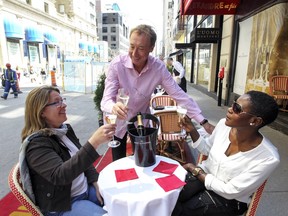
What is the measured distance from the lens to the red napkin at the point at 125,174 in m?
1.59

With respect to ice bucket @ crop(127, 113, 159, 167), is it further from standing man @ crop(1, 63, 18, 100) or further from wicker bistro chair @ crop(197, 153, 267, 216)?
standing man @ crop(1, 63, 18, 100)

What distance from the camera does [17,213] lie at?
2.58 meters

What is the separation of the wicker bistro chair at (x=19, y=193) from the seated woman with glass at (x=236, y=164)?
0.99 meters

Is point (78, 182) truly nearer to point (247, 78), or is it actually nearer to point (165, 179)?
point (165, 179)

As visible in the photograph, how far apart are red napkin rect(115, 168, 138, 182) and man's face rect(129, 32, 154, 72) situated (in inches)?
41.3

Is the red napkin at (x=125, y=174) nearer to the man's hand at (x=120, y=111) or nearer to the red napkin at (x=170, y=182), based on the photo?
the red napkin at (x=170, y=182)

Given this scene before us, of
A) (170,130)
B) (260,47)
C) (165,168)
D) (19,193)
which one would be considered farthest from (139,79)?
(260,47)

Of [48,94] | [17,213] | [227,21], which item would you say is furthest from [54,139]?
[227,21]

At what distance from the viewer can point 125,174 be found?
5.41 ft

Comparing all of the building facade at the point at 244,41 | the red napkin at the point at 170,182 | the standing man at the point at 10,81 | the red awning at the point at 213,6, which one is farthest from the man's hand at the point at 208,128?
the standing man at the point at 10,81

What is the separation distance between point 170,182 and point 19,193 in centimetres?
101

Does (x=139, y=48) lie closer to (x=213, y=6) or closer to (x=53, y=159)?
(x=53, y=159)

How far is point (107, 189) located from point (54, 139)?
55cm

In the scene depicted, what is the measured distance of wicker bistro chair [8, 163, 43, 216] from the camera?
1441 millimetres
